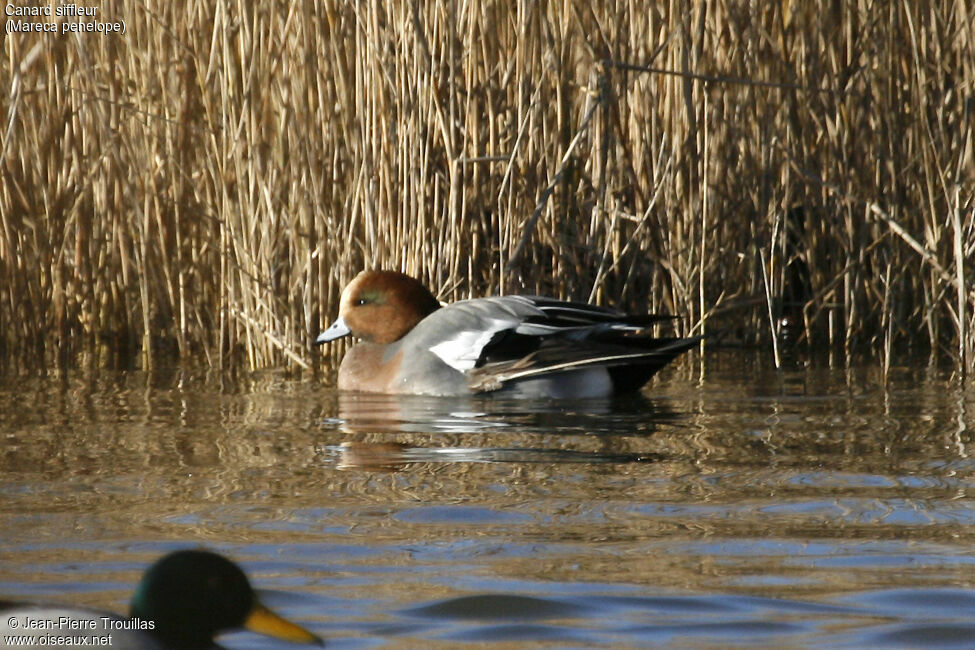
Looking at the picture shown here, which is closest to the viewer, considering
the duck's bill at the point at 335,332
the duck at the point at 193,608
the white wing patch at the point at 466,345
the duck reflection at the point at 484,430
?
the duck at the point at 193,608

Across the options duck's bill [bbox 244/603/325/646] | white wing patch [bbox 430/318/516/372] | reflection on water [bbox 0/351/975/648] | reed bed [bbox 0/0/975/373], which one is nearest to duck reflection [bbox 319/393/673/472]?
reflection on water [bbox 0/351/975/648]

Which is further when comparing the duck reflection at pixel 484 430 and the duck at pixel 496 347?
the duck at pixel 496 347

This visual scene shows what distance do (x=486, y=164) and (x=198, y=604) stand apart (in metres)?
3.88

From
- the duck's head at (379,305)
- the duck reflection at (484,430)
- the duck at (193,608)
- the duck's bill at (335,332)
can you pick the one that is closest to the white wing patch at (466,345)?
the duck reflection at (484,430)

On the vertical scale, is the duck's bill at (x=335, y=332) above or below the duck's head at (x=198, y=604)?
above

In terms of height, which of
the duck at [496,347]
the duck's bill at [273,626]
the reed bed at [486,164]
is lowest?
the duck's bill at [273,626]

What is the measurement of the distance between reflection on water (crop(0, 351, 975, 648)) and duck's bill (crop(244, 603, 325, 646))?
0.64 ft

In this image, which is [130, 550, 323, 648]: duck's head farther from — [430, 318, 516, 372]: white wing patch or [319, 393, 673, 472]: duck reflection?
[430, 318, 516, 372]: white wing patch

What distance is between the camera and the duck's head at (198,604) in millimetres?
2316

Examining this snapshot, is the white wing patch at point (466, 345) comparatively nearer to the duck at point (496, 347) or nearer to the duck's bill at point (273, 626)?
the duck at point (496, 347)

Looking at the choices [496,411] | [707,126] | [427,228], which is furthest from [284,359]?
[707,126]

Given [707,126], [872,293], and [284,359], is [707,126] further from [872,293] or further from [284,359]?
[284,359]

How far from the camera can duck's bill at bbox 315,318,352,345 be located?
6094 mm

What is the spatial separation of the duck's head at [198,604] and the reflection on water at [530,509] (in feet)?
0.67
